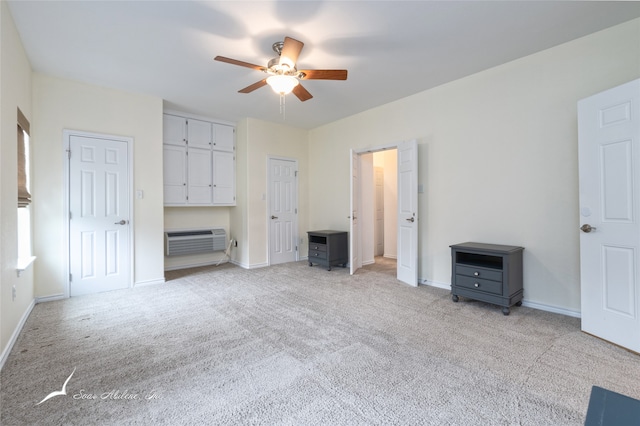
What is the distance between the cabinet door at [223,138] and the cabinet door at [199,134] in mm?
106

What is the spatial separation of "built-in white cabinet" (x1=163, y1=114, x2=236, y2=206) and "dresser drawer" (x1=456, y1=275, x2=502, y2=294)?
4.06 m

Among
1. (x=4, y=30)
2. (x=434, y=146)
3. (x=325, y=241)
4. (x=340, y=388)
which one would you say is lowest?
(x=340, y=388)

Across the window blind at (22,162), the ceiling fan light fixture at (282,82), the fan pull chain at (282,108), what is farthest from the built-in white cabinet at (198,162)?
the ceiling fan light fixture at (282,82)

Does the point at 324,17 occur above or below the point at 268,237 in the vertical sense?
above

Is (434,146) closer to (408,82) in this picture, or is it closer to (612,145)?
(408,82)

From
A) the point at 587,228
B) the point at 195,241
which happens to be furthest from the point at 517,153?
the point at 195,241

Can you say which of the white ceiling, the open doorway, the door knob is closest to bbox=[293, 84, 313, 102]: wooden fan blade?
the white ceiling

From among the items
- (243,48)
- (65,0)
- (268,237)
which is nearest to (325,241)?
(268,237)

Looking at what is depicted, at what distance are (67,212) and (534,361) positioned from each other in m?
4.99

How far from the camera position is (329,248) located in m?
5.01

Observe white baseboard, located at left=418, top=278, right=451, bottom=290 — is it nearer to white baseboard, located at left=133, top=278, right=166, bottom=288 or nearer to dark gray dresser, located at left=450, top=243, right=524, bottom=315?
dark gray dresser, located at left=450, top=243, right=524, bottom=315

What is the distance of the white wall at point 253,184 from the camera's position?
5.30 m

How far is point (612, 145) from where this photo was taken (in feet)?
7.78

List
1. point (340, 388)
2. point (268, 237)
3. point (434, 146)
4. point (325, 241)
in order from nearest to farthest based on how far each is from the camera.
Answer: point (340, 388)
point (434, 146)
point (325, 241)
point (268, 237)
